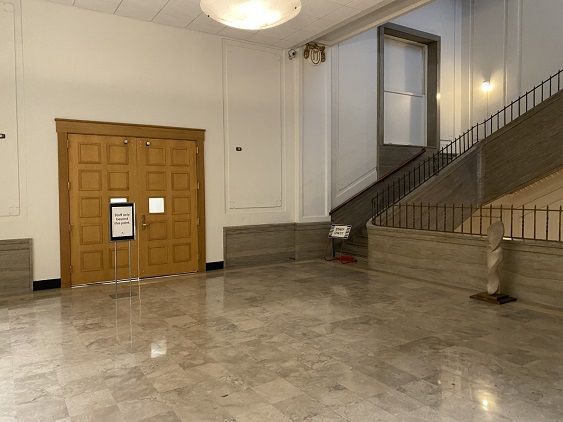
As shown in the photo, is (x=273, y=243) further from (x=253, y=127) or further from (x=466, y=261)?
(x=466, y=261)

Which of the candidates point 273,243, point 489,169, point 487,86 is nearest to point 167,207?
point 273,243

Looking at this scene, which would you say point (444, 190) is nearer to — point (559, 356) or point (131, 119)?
point (559, 356)

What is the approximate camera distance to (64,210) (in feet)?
23.0

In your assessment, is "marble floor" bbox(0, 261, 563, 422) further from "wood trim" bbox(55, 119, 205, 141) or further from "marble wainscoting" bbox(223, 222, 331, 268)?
"wood trim" bbox(55, 119, 205, 141)

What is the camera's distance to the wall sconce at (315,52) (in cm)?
923

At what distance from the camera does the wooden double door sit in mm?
7168

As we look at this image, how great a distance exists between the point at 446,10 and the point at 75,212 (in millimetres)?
11126

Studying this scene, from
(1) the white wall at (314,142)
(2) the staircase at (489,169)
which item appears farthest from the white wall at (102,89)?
(2) the staircase at (489,169)

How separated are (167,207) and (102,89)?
7.38ft

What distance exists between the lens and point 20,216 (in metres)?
6.72

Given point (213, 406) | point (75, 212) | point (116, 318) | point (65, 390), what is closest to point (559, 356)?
point (213, 406)

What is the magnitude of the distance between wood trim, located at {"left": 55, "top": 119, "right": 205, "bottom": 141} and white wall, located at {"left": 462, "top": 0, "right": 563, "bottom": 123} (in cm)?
807

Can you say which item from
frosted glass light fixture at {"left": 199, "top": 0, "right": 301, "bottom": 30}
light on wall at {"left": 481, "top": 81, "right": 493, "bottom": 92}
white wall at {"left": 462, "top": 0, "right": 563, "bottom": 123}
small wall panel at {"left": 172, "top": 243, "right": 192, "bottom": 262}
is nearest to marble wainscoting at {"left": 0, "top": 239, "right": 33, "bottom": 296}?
small wall panel at {"left": 172, "top": 243, "right": 192, "bottom": 262}

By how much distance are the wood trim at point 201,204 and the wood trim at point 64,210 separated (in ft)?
7.32
